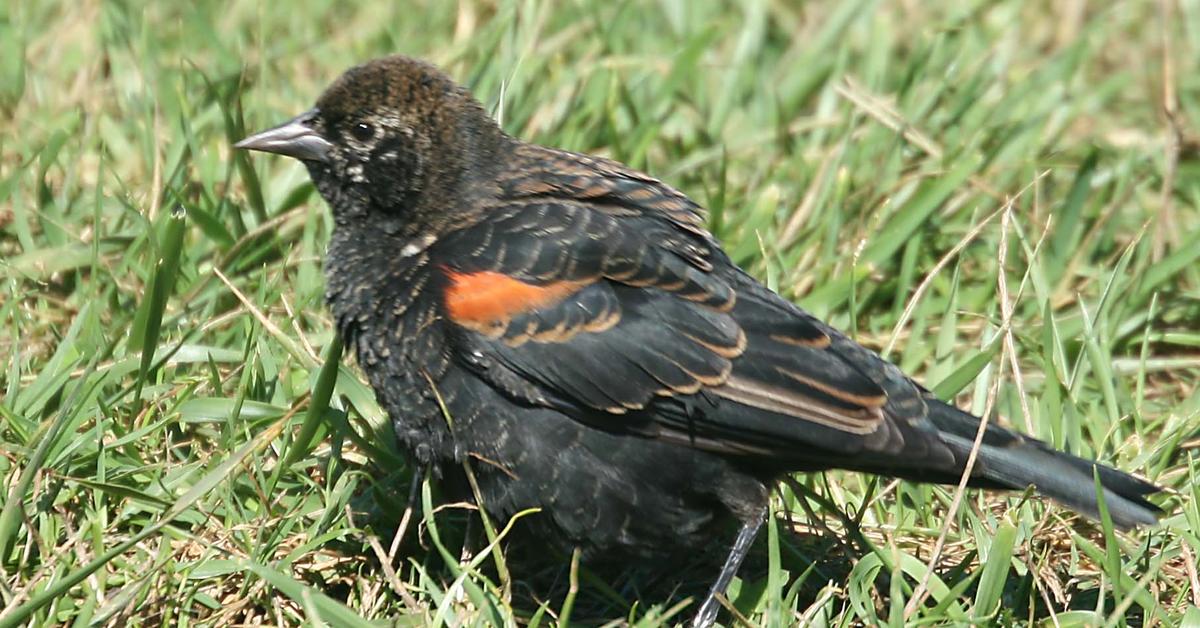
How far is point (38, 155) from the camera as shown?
Result: 539 centimetres

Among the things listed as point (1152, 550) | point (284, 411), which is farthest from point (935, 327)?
point (284, 411)

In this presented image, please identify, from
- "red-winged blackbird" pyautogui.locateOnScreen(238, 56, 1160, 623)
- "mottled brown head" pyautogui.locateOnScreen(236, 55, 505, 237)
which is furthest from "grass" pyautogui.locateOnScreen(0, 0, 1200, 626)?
"mottled brown head" pyautogui.locateOnScreen(236, 55, 505, 237)

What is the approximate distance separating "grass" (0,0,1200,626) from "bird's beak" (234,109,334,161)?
0.43 m

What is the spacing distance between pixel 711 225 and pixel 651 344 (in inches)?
71.2

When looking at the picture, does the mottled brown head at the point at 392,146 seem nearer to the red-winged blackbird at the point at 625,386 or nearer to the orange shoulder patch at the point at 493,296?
the red-winged blackbird at the point at 625,386

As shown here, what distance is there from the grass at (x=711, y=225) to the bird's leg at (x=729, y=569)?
0.06m

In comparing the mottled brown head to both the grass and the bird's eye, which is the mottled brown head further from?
the grass

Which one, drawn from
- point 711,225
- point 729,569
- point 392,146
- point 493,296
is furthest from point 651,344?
point 711,225

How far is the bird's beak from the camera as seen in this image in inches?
172

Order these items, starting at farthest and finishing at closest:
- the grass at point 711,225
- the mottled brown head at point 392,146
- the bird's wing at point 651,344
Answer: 1. the mottled brown head at point 392,146
2. the grass at point 711,225
3. the bird's wing at point 651,344

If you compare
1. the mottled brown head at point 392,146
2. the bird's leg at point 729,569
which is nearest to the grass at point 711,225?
the bird's leg at point 729,569

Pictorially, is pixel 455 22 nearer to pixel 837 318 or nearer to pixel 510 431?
pixel 837 318

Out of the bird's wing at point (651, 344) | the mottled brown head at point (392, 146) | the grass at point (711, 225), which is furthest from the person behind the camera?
the mottled brown head at point (392, 146)

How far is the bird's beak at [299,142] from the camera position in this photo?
14.3 ft
